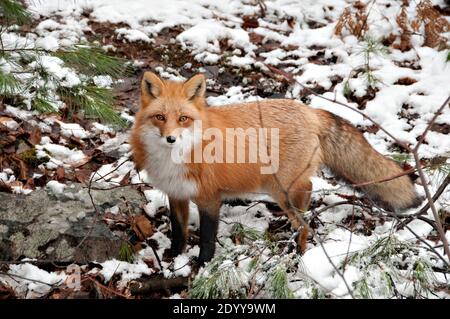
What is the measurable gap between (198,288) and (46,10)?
588 cm

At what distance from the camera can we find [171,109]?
3994 mm

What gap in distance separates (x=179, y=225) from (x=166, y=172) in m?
0.60

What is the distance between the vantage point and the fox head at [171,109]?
154 inches

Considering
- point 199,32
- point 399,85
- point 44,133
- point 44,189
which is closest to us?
point 44,189

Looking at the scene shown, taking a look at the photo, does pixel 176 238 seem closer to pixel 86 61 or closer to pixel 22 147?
pixel 86 61

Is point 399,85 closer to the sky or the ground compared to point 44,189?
closer to the sky

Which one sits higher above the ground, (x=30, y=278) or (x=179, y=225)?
(x=179, y=225)

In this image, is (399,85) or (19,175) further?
(399,85)

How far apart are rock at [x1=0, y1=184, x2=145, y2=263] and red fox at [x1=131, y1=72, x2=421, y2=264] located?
→ 0.62 metres

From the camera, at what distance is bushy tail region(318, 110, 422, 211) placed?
4.52 metres

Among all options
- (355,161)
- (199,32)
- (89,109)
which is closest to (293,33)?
(199,32)

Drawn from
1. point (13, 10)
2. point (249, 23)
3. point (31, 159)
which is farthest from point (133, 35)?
point (13, 10)

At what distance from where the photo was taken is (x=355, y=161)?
464 cm

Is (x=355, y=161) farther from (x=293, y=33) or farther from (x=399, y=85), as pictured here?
(x=293, y=33)
